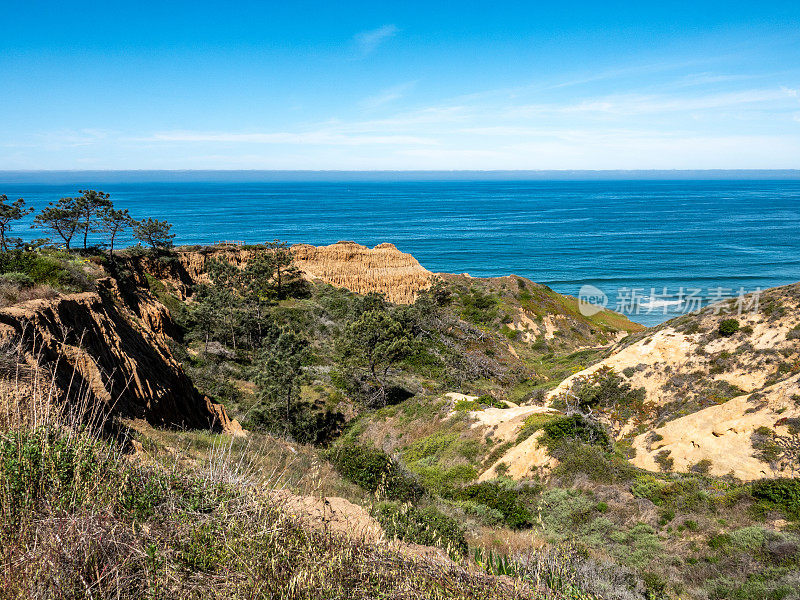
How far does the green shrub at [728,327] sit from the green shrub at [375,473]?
20.0 metres

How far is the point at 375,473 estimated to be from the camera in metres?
12.8

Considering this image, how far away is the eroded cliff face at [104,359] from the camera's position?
987 cm

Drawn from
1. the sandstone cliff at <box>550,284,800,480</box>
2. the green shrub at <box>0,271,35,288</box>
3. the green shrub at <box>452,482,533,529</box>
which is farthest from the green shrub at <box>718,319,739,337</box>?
the green shrub at <box>0,271,35,288</box>

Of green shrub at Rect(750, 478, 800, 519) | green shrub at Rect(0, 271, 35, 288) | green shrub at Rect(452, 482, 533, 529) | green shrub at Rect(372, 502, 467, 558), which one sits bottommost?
green shrub at Rect(452, 482, 533, 529)

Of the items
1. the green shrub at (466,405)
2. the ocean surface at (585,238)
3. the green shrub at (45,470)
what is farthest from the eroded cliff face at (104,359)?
the ocean surface at (585,238)

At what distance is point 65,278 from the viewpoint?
49.6 feet

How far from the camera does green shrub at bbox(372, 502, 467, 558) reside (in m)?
7.09

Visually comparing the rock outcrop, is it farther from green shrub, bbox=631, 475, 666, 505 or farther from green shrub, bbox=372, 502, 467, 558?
green shrub, bbox=372, 502, 467, 558

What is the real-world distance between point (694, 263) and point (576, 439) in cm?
7810

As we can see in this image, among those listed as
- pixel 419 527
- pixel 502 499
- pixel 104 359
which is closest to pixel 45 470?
pixel 419 527

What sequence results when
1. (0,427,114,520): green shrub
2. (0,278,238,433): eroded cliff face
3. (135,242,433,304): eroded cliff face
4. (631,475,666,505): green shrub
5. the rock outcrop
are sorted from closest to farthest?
(0,427,114,520): green shrub, (0,278,238,433): eroded cliff face, (631,475,666,505): green shrub, (135,242,433,304): eroded cliff face, the rock outcrop

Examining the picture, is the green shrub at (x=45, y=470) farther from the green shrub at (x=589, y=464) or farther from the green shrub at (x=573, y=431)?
the green shrub at (x=573, y=431)

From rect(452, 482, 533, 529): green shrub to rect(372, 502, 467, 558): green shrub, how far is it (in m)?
4.07

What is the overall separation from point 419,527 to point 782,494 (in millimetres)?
9881
